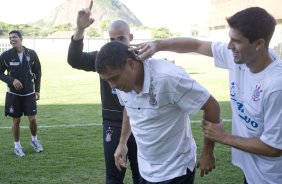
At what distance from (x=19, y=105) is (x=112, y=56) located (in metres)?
5.30

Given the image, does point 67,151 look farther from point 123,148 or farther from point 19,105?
point 123,148

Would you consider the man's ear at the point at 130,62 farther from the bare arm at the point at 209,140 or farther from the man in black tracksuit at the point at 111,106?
the man in black tracksuit at the point at 111,106

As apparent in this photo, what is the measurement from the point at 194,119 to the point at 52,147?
3.65 metres

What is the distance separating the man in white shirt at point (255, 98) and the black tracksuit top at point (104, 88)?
67.6 inches

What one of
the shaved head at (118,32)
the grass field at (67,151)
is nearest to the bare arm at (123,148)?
the shaved head at (118,32)

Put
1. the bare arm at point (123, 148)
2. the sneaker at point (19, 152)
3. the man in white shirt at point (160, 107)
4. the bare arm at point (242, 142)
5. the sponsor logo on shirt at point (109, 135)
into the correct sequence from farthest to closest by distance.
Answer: the sneaker at point (19, 152) < the sponsor logo on shirt at point (109, 135) < the bare arm at point (123, 148) < the man in white shirt at point (160, 107) < the bare arm at point (242, 142)

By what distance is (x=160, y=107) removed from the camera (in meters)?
2.82

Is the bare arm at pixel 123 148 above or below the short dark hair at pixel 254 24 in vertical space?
below

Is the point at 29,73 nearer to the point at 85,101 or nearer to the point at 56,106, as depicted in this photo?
the point at 56,106

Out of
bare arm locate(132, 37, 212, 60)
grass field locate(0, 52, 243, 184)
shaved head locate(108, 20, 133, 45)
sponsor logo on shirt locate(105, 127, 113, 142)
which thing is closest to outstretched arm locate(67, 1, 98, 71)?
shaved head locate(108, 20, 133, 45)

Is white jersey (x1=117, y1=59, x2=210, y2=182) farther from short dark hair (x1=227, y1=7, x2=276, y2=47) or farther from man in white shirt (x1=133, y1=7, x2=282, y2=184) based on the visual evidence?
short dark hair (x1=227, y1=7, x2=276, y2=47)

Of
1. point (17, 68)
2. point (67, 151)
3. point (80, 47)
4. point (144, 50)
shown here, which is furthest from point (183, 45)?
point (17, 68)

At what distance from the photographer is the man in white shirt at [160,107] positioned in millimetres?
2691

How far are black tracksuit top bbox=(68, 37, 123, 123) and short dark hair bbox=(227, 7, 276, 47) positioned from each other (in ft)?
6.81
